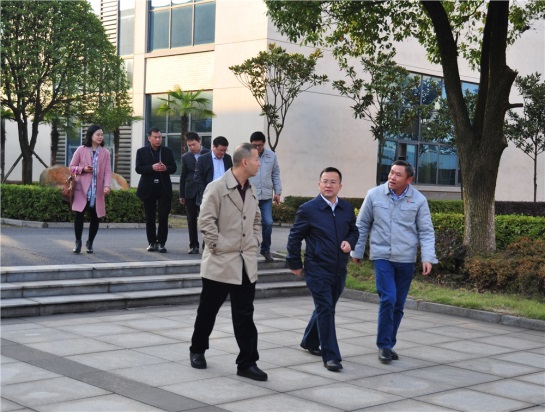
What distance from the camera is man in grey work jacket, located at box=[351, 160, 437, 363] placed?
7672 millimetres

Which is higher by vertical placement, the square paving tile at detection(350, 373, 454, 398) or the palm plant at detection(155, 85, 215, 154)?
the palm plant at detection(155, 85, 215, 154)

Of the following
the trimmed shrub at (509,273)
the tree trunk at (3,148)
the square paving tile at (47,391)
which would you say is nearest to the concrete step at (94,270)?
the trimmed shrub at (509,273)

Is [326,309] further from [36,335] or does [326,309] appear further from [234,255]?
[36,335]

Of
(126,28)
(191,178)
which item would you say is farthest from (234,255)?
(126,28)

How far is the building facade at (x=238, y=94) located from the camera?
2512 centimetres

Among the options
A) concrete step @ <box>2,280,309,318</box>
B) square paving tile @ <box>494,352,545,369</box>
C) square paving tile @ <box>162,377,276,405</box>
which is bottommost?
square paving tile @ <box>494,352,545,369</box>

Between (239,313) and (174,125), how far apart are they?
2119 cm

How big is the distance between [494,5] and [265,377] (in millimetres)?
8645

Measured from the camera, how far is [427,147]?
101ft

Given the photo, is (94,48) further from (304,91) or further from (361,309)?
(361,309)

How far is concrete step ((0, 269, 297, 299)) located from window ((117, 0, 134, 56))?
60.8 feet

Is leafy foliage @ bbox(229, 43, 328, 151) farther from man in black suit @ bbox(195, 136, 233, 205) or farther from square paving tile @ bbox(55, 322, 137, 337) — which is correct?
square paving tile @ bbox(55, 322, 137, 337)

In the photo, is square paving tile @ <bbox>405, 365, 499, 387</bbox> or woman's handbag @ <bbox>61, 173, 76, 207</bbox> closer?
square paving tile @ <bbox>405, 365, 499, 387</bbox>

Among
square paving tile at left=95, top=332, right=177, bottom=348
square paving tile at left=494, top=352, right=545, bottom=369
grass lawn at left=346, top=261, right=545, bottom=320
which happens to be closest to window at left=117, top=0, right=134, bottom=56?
grass lawn at left=346, top=261, right=545, bottom=320
